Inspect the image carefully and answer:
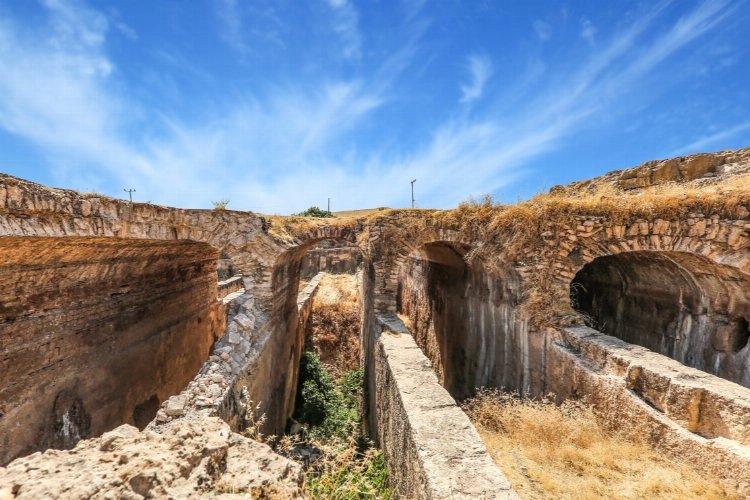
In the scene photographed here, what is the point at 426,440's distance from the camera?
2.80 metres

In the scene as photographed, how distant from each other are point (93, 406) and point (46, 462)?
4966mm

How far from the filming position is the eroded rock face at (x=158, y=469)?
1537 millimetres

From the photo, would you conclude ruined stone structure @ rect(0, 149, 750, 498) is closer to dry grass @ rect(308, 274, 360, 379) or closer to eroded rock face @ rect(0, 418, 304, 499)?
eroded rock face @ rect(0, 418, 304, 499)

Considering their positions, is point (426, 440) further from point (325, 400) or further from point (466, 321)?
point (325, 400)

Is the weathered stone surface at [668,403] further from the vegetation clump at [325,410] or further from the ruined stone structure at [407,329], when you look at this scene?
the vegetation clump at [325,410]

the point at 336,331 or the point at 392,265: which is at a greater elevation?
the point at 392,265

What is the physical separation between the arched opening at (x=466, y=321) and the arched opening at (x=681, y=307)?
1592 millimetres

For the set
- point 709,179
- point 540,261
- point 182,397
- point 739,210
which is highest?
point 709,179

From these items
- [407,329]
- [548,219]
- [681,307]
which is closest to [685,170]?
[681,307]

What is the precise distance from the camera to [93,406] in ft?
17.9

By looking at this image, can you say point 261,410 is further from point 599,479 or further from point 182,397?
point 599,479

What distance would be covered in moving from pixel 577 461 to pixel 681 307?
4733 millimetres

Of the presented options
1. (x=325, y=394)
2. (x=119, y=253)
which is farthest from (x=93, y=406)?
(x=325, y=394)

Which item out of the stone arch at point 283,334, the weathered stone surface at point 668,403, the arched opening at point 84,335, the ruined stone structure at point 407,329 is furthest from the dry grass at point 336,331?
the weathered stone surface at point 668,403
